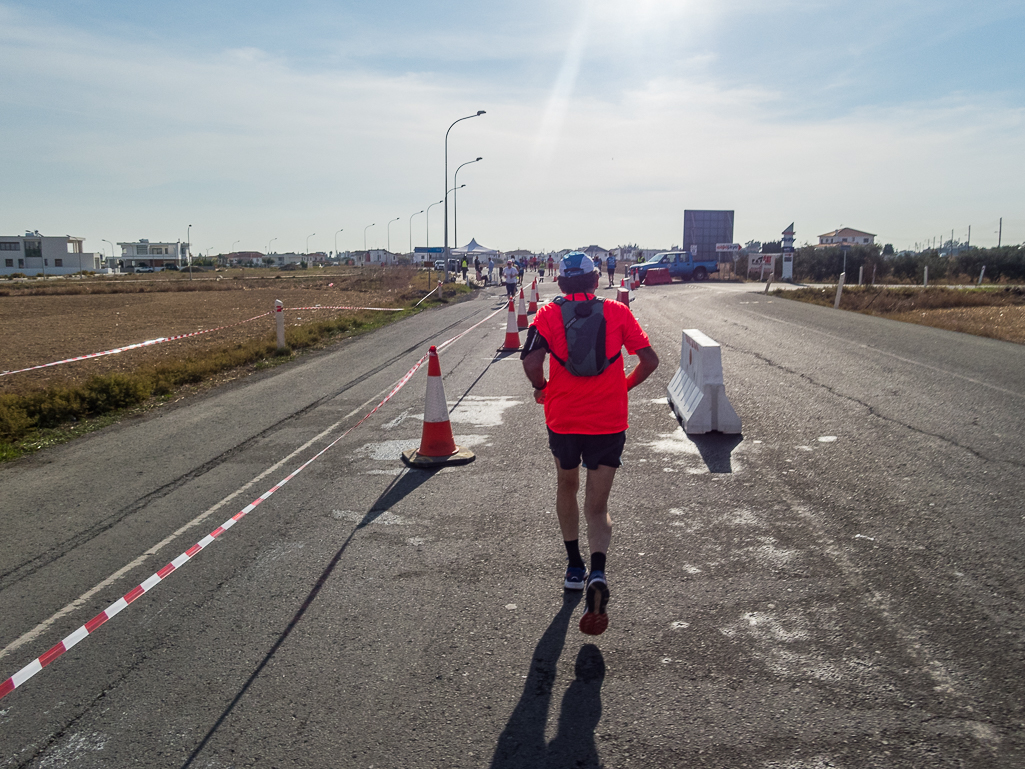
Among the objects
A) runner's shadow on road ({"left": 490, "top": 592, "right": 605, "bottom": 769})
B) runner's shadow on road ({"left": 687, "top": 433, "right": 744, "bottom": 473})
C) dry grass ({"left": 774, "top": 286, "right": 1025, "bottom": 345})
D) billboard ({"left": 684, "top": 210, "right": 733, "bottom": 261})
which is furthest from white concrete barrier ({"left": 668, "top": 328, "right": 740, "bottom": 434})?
billboard ({"left": 684, "top": 210, "right": 733, "bottom": 261})

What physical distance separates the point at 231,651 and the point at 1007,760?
339 cm

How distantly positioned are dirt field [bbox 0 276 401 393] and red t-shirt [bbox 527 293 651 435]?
40.7 feet

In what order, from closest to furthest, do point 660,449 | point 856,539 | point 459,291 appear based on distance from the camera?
point 856,539, point 660,449, point 459,291

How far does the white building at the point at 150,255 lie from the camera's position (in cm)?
17062

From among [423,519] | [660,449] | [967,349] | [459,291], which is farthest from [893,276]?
[423,519]

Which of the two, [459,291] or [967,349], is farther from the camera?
[459,291]

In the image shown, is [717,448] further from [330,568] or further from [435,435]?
[330,568]

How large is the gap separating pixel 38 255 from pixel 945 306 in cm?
15355

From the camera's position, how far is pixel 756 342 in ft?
50.6

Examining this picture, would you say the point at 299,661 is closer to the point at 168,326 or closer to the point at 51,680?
the point at 51,680

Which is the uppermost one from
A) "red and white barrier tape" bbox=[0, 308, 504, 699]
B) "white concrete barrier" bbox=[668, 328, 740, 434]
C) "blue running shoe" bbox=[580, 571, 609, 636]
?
"white concrete barrier" bbox=[668, 328, 740, 434]

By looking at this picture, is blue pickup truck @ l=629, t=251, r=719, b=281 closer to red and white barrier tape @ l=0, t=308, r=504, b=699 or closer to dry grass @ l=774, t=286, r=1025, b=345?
dry grass @ l=774, t=286, r=1025, b=345

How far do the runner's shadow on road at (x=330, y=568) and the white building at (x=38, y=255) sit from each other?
146876 millimetres

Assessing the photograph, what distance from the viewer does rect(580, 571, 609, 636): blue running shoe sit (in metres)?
3.66
